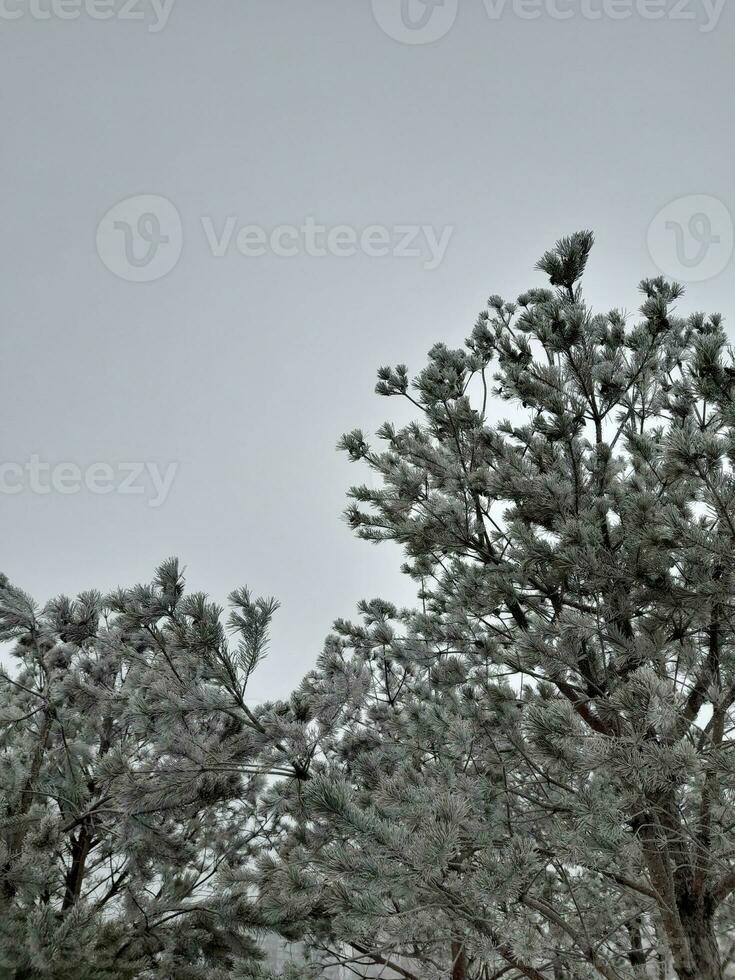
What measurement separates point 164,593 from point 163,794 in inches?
33.7

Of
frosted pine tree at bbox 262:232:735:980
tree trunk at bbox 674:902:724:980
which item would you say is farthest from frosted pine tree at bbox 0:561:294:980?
tree trunk at bbox 674:902:724:980

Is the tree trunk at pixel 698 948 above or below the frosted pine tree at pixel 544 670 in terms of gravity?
below

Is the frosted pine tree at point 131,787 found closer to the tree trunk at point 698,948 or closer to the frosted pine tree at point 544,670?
the frosted pine tree at point 544,670

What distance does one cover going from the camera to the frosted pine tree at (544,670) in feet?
7.12

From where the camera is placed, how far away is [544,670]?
10.1 feet

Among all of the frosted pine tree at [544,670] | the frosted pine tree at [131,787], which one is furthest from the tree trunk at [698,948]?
the frosted pine tree at [131,787]

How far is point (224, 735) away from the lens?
8.68 ft

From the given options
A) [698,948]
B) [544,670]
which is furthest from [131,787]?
[698,948]

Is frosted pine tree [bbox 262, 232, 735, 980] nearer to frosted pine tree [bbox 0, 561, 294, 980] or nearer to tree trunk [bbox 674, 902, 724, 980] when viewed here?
tree trunk [bbox 674, 902, 724, 980]

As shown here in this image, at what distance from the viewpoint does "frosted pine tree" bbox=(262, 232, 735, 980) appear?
2170 mm

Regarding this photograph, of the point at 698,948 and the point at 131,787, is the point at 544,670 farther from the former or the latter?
the point at 131,787

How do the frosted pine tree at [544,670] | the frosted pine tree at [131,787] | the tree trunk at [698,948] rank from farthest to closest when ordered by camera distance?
the tree trunk at [698,948] < the frosted pine tree at [131,787] < the frosted pine tree at [544,670]

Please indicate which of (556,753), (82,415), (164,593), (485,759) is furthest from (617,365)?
(82,415)

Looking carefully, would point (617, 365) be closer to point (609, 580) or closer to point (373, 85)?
point (609, 580)
